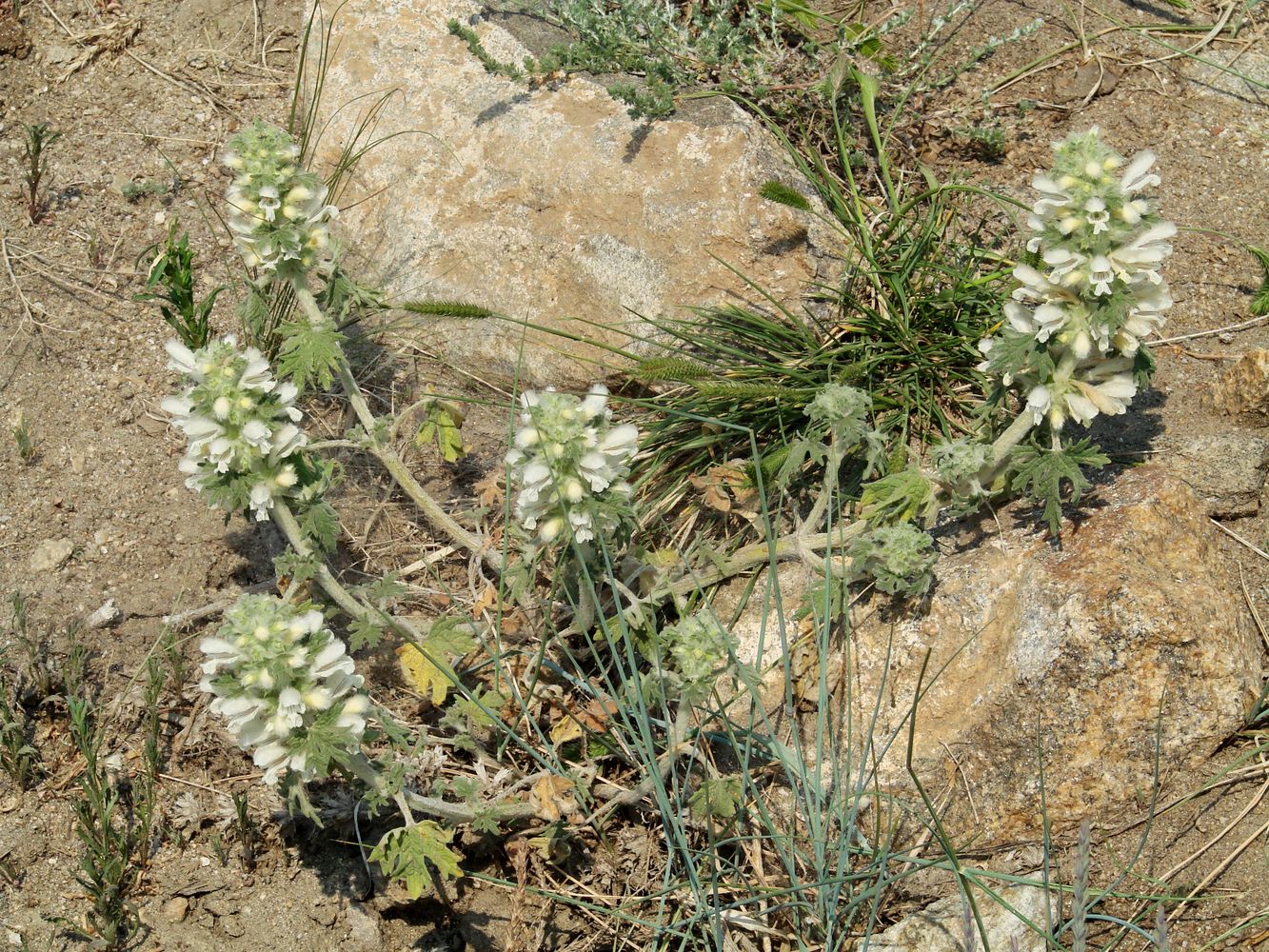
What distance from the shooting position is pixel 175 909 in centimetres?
316

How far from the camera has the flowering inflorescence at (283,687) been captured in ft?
8.64

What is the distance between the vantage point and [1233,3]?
5.08 metres

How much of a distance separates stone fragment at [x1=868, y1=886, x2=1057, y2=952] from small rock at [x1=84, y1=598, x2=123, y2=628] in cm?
246

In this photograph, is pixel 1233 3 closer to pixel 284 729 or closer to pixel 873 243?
pixel 873 243

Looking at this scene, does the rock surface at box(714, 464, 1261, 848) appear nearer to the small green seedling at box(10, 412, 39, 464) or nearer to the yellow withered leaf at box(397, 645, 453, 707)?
the yellow withered leaf at box(397, 645, 453, 707)

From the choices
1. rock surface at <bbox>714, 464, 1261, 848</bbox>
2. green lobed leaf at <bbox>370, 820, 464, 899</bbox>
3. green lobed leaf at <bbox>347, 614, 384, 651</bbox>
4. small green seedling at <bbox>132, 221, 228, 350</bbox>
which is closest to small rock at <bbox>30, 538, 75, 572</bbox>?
small green seedling at <bbox>132, 221, 228, 350</bbox>

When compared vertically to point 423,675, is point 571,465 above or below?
above

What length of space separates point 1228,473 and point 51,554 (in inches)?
145

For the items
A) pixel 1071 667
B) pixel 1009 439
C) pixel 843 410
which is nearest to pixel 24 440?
pixel 843 410

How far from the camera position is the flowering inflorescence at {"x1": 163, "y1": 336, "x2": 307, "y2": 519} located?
9.48 feet

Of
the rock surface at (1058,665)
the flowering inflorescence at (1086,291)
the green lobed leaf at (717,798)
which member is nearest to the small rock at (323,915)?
the green lobed leaf at (717,798)

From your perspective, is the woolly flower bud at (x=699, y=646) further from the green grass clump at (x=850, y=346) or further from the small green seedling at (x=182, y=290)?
the small green seedling at (x=182, y=290)

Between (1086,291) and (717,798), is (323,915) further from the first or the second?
(1086,291)

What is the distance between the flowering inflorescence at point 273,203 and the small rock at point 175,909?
5.84ft
